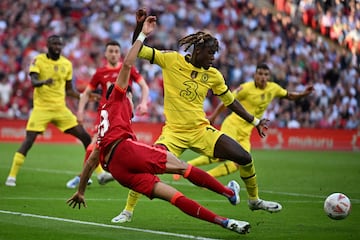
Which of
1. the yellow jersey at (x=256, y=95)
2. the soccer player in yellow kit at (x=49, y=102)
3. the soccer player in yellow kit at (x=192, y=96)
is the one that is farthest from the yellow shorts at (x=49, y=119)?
the soccer player in yellow kit at (x=192, y=96)

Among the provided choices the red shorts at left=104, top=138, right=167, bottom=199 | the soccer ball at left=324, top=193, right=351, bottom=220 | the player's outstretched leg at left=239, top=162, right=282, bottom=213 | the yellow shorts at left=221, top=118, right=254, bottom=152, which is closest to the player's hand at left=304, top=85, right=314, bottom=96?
the yellow shorts at left=221, top=118, right=254, bottom=152

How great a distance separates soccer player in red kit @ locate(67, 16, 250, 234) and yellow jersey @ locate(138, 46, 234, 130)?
200 cm

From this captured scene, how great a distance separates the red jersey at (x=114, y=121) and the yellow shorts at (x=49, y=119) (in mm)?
7108

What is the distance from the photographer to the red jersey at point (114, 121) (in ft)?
33.9

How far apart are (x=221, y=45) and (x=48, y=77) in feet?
62.2

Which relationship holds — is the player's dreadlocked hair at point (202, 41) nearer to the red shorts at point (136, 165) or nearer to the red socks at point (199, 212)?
the red shorts at point (136, 165)

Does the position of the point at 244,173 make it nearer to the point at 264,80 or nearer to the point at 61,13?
the point at 264,80

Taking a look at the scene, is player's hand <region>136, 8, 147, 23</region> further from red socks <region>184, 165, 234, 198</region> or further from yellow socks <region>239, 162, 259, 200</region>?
yellow socks <region>239, 162, 259, 200</region>

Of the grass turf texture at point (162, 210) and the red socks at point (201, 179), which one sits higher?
the red socks at point (201, 179)

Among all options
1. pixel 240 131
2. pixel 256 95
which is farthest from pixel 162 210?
pixel 256 95

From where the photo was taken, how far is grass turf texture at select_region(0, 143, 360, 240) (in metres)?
10.8

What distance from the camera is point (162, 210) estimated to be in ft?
44.1

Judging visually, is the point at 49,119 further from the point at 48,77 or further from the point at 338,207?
the point at 338,207

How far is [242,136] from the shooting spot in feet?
56.4
